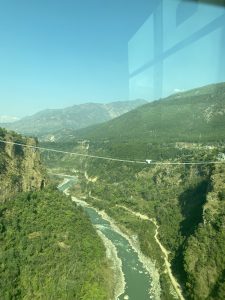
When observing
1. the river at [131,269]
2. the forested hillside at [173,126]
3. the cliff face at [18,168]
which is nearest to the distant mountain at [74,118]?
the forested hillside at [173,126]

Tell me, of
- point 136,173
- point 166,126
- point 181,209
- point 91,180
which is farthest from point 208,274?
point 166,126

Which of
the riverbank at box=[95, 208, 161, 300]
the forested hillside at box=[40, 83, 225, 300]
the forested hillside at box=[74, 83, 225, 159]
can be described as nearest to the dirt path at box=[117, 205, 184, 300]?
the forested hillside at box=[40, 83, 225, 300]

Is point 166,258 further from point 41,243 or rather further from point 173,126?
point 173,126

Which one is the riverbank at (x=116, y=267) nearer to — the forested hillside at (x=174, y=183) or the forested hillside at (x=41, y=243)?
the forested hillside at (x=41, y=243)

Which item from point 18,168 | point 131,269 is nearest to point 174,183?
point 131,269

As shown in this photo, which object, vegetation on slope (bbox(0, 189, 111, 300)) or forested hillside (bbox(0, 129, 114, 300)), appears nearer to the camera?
vegetation on slope (bbox(0, 189, 111, 300))

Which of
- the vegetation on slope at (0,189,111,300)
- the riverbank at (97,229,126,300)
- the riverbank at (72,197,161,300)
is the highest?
the vegetation on slope at (0,189,111,300)

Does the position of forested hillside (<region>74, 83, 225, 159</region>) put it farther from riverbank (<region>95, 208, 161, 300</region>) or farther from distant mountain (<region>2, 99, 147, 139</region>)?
distant mountain (<region>2, 99, 147, 139</region>)
